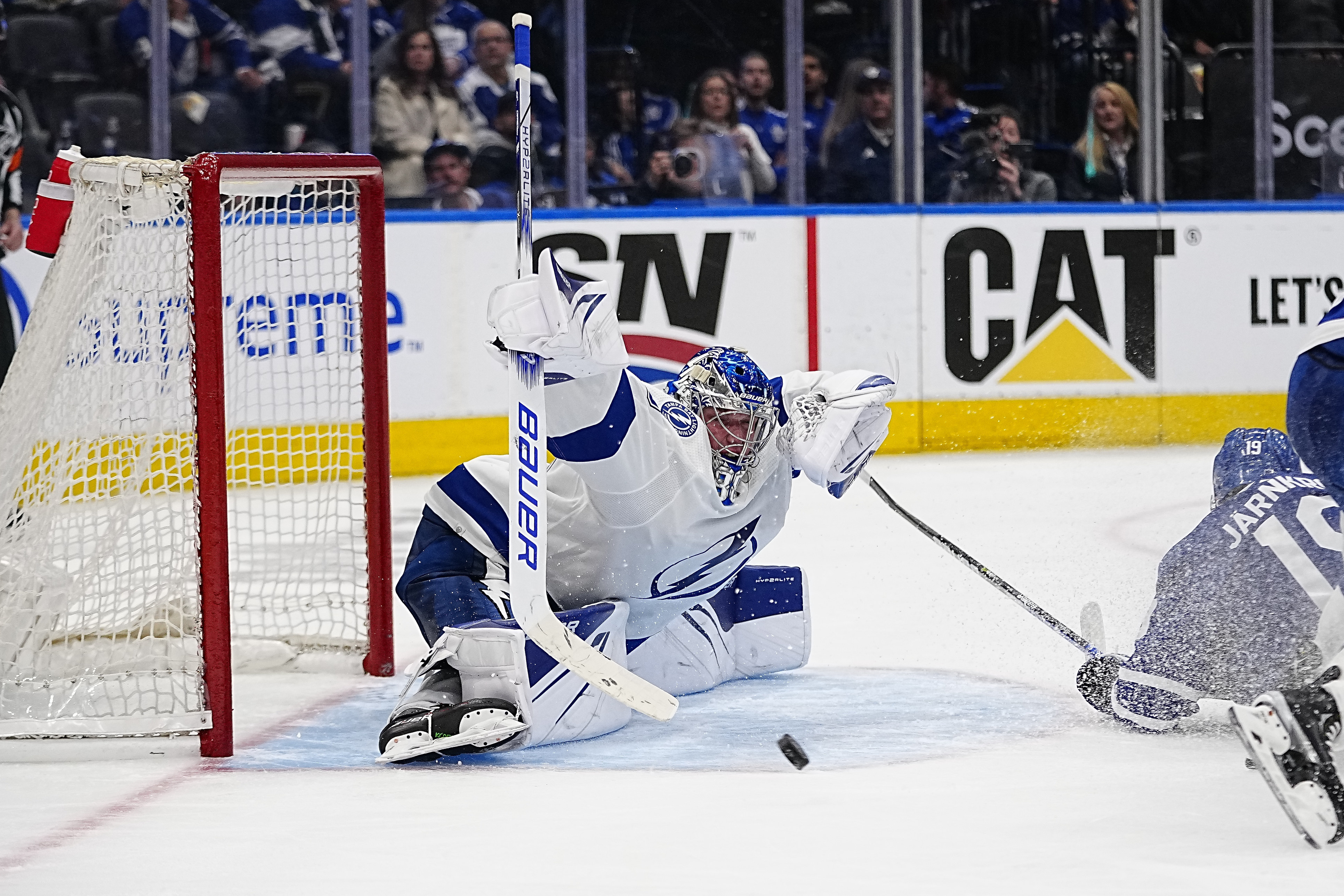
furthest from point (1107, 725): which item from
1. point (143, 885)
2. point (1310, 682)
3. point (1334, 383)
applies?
point (143, 885)

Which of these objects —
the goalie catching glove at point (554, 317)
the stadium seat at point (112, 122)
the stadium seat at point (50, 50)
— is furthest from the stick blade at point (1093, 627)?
the stadium seat at point (50, 50)

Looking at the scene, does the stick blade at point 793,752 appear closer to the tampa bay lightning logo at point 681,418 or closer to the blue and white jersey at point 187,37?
the tampa bay lightning logo at point 681,418

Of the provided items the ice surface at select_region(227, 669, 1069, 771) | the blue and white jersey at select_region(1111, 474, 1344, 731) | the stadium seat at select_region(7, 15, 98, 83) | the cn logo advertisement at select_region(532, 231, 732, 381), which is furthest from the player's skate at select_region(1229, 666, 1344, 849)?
the stadium seat at select_region(7, 15, 98, 83)

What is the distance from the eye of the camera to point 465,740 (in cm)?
238

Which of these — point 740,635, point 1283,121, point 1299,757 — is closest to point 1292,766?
point 1299,757

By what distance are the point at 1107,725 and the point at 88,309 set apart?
5.56 ft

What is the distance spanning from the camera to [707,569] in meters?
2.65

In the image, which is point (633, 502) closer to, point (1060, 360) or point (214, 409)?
point (214, 409)

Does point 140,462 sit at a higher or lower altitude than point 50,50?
lower

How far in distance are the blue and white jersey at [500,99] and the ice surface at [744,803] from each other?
316 centimetres

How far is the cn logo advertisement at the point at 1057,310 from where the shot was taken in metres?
6.28

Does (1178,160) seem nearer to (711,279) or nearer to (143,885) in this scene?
(711,279)

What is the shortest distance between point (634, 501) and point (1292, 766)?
0.97m

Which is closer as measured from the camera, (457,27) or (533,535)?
(533,535)
